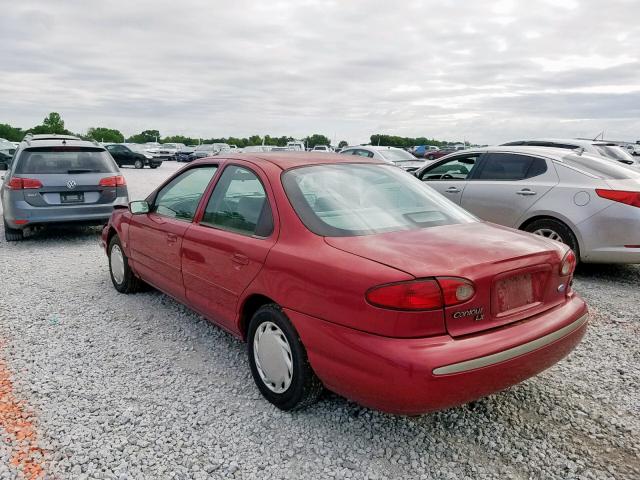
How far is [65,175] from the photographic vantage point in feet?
24.8

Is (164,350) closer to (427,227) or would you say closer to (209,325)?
(209,325)

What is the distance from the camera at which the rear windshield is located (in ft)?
24.5

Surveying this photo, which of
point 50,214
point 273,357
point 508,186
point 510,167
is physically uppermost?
point 510,167

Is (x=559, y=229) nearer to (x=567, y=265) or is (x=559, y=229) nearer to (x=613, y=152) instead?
(x=567, y=265)

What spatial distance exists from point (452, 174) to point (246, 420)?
5.48 metres

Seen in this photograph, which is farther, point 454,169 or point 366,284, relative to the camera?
point 454,169

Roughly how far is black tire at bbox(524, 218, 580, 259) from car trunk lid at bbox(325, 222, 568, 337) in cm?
317

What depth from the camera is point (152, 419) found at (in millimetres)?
2828

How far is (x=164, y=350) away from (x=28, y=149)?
549 cm

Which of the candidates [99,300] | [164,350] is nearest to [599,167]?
[164,350]

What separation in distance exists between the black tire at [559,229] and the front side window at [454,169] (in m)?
1.36

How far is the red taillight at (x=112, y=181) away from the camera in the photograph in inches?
308

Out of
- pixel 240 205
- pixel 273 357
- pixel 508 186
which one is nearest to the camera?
pixel 273 357

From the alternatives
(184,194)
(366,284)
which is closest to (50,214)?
(184,194)
